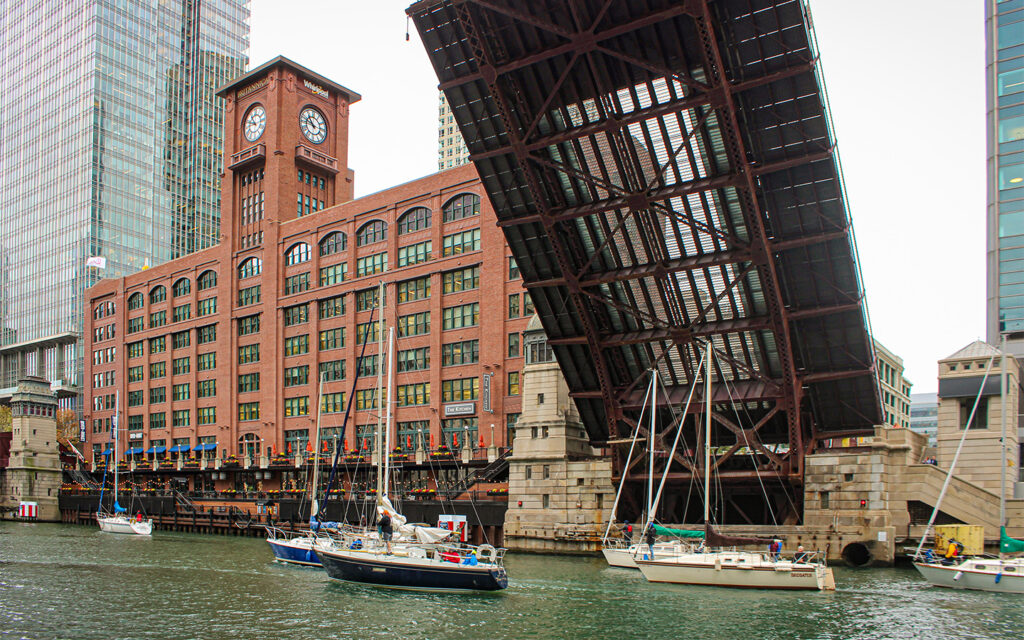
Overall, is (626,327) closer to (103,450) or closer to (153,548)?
(153,548)

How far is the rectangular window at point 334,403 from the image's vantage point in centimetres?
7750

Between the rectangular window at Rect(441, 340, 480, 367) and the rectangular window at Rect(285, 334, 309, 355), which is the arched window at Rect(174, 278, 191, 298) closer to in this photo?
the rectangular window at Rect(285, 334, 309, 355)

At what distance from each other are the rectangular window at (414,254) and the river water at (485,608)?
1329 inches

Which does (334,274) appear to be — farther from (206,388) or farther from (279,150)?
(206,388)

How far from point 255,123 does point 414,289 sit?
91.6 ft

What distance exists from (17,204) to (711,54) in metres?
149

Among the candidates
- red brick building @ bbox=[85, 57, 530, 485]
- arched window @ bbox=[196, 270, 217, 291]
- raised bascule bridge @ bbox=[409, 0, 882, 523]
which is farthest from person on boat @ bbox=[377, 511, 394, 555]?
arched window @ bbox=[196, 270, 217, 291]

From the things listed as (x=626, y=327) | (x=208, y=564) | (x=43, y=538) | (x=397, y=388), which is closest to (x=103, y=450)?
(x=43, y=538)

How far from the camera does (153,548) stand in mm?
55250

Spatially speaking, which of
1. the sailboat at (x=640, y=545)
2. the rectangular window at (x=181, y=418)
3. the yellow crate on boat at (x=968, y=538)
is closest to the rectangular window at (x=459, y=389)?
the sailboat at (x=640, y=545)

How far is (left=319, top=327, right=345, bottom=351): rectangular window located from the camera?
7856 centimetres

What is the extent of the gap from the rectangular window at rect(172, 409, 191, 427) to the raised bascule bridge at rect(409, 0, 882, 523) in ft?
194

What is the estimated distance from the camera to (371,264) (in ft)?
251

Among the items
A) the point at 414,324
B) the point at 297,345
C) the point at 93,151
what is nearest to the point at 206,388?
the point at 297,345
